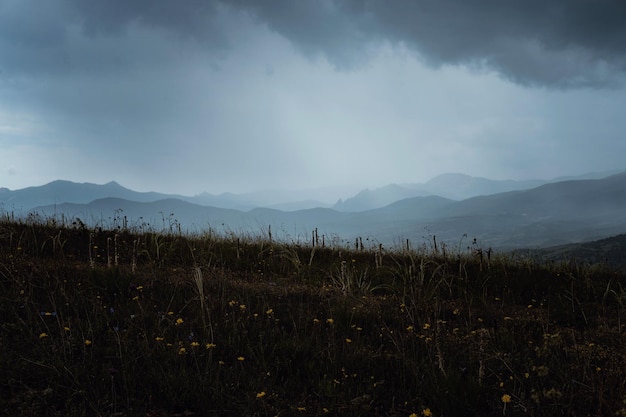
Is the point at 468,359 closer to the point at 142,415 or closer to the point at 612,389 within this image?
the point at 612,389

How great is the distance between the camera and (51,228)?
9.66 m

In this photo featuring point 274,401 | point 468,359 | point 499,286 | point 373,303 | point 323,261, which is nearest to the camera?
point 274,401

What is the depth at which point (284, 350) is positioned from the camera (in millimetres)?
4098

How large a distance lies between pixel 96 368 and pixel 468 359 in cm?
351

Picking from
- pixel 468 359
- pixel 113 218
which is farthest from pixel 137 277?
pixel 113 218

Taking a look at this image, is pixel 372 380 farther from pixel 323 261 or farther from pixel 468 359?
pixel 323 261

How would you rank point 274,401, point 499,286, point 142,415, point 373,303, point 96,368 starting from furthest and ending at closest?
point 499,286, point 373,303, point 96,368, point 274,401, point 142,415

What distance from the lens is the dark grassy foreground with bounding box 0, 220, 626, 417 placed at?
326cm

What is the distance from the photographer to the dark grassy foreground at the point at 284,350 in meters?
3.26

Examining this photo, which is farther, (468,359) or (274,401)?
(468,359)

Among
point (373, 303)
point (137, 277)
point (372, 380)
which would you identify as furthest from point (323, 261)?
point (372, 380)

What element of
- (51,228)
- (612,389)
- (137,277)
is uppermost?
(51,228)

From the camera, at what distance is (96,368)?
3568mm

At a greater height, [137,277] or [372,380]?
[137,277]
